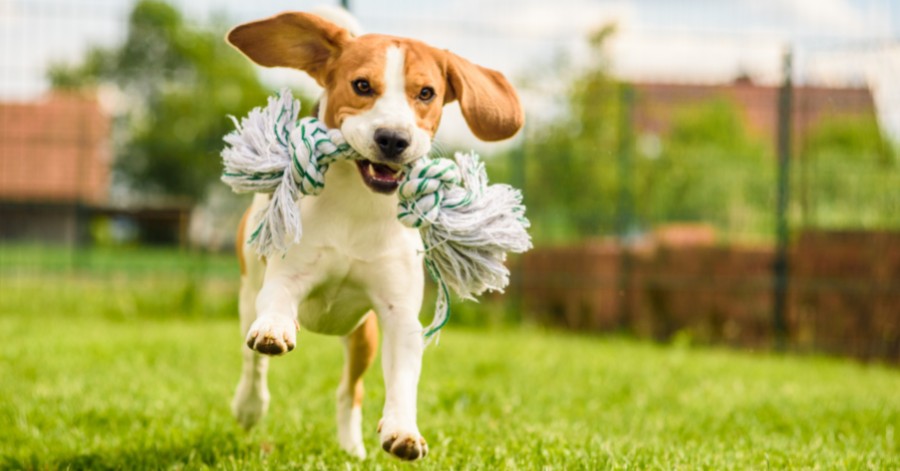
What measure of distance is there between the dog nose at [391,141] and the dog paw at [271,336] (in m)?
0.54

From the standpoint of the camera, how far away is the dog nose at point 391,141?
2.65 metres

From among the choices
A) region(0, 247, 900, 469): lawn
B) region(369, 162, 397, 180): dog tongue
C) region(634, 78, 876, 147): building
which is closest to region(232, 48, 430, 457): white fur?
region(369, 162, 397, 180): dog tongue

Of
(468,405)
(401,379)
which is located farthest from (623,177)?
(401,379)

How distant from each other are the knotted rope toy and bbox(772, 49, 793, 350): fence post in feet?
23.1

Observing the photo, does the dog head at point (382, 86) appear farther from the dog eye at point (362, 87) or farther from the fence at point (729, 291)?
the fence at point (729, 291)

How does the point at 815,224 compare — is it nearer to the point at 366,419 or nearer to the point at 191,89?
the point at 366,419

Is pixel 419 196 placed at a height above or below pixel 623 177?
below

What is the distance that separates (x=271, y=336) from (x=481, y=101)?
3.26 feet

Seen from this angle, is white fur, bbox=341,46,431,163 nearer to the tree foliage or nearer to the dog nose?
the dog nose

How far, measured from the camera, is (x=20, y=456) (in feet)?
11.5

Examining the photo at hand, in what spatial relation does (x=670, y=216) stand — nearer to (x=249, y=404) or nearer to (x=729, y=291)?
(x=729, y=291)

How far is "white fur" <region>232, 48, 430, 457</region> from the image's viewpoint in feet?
9.00

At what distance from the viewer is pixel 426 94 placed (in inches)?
112

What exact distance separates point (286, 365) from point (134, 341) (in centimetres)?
154
